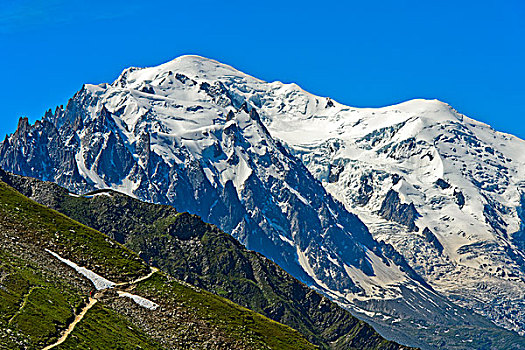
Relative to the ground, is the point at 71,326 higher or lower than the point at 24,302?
lower

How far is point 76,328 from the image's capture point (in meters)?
178

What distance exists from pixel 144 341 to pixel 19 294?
32.4 metres

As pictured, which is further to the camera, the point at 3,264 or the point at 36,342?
the point at 3,264

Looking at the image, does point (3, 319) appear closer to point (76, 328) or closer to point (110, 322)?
point (76, 328)

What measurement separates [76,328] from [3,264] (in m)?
29.1

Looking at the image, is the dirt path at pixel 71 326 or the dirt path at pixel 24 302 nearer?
the dirt path at pixel 24 302

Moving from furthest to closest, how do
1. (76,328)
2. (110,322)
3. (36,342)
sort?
(110,322), (76,328), (36,342)

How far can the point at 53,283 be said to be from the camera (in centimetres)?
19975

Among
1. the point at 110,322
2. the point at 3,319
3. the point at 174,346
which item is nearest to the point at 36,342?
the point at 3,319

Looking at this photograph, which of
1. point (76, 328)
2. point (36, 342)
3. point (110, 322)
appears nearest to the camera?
point (36, 342)

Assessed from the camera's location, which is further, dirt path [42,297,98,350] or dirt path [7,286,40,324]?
dirt path [42,297,98,350]

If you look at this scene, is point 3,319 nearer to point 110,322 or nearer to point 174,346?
point 110,322

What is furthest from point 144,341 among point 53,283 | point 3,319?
point 3,319

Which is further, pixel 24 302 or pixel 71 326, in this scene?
pixel 71 326
